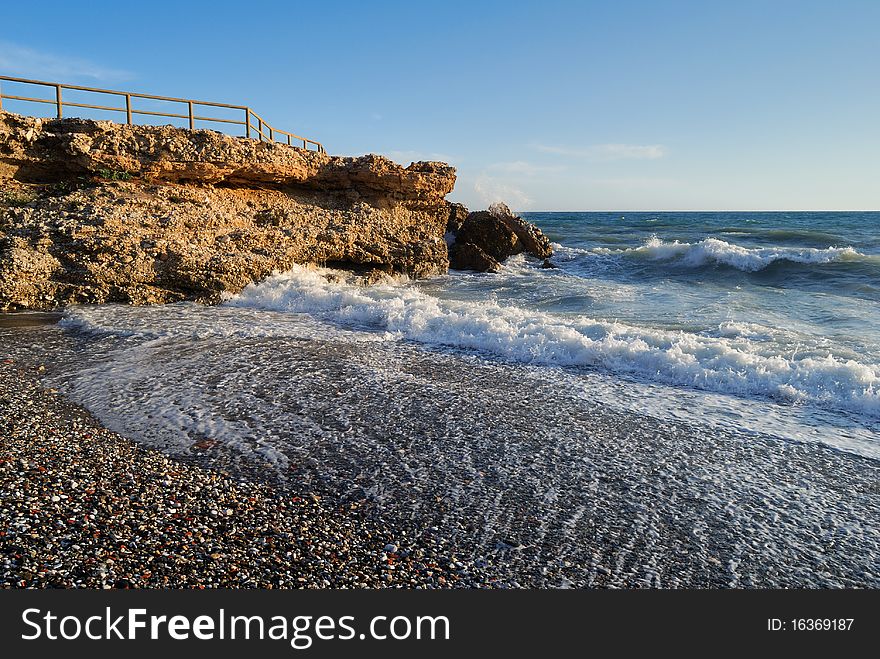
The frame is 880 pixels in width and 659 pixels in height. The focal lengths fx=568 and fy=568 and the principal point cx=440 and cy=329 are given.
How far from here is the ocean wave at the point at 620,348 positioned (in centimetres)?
682

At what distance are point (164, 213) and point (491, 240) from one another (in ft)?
41.6

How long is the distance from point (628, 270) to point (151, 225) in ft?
56.2

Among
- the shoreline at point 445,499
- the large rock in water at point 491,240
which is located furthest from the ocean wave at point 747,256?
the shoreline at point 445,499

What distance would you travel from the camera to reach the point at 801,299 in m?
14.9

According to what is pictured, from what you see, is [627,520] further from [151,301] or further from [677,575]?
[151,301]

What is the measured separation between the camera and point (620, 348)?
8.22m

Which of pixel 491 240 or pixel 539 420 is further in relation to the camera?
pixel 491 240

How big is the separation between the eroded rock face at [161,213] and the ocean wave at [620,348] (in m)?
2.35

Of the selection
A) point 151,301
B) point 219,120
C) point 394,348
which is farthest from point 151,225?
point 394,348

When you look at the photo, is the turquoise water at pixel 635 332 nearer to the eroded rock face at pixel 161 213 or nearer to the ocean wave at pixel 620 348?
the ocean wave at pixel 620 348

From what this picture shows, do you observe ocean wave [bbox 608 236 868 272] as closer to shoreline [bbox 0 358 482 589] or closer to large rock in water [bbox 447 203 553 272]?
large rock in water [bbox 447 203 553 272]

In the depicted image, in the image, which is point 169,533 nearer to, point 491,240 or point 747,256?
point 491,240

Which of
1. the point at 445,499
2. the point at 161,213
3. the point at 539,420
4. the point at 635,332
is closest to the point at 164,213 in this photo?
the point at 161,213

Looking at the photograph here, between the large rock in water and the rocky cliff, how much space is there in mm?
4653
